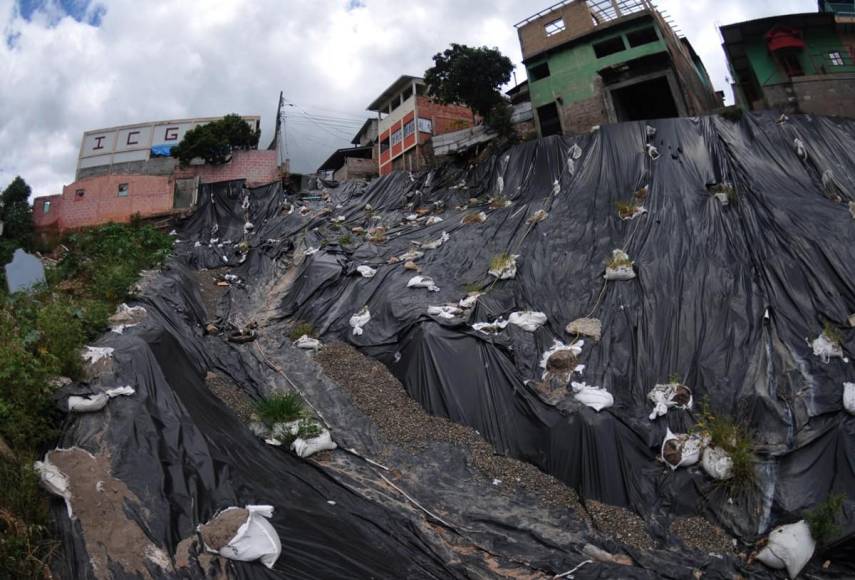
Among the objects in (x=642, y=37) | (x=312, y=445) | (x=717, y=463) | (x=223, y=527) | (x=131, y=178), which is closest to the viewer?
(x=223, y=527)

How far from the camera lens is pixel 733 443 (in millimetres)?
4312

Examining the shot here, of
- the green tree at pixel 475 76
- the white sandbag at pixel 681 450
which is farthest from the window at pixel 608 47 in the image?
the white sandbag at pixel 681 450

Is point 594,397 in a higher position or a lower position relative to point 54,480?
lower

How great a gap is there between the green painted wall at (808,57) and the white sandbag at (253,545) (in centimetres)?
1641

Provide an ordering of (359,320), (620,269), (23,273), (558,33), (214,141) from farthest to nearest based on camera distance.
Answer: (214,141) → (558,33) → (359,320) → (23,273) → (620,269)

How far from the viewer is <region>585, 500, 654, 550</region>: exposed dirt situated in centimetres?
390

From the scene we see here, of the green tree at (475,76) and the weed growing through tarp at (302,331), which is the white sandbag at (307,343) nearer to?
the weed growing through tarp at (302,331)

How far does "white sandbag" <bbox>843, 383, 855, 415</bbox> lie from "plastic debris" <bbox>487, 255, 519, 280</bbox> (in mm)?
4176

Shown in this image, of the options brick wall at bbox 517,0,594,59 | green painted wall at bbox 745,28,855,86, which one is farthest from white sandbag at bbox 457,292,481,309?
green painted wall at bbox 745,28,855,86

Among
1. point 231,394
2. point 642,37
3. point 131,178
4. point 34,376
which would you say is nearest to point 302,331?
point 231,394

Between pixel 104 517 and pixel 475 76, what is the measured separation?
14955mm

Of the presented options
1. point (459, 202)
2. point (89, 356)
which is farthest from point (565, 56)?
point (89, 356)

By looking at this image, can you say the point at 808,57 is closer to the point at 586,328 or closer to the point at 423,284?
the point at 586,328

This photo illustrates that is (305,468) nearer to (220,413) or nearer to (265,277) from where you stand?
(220,413)
